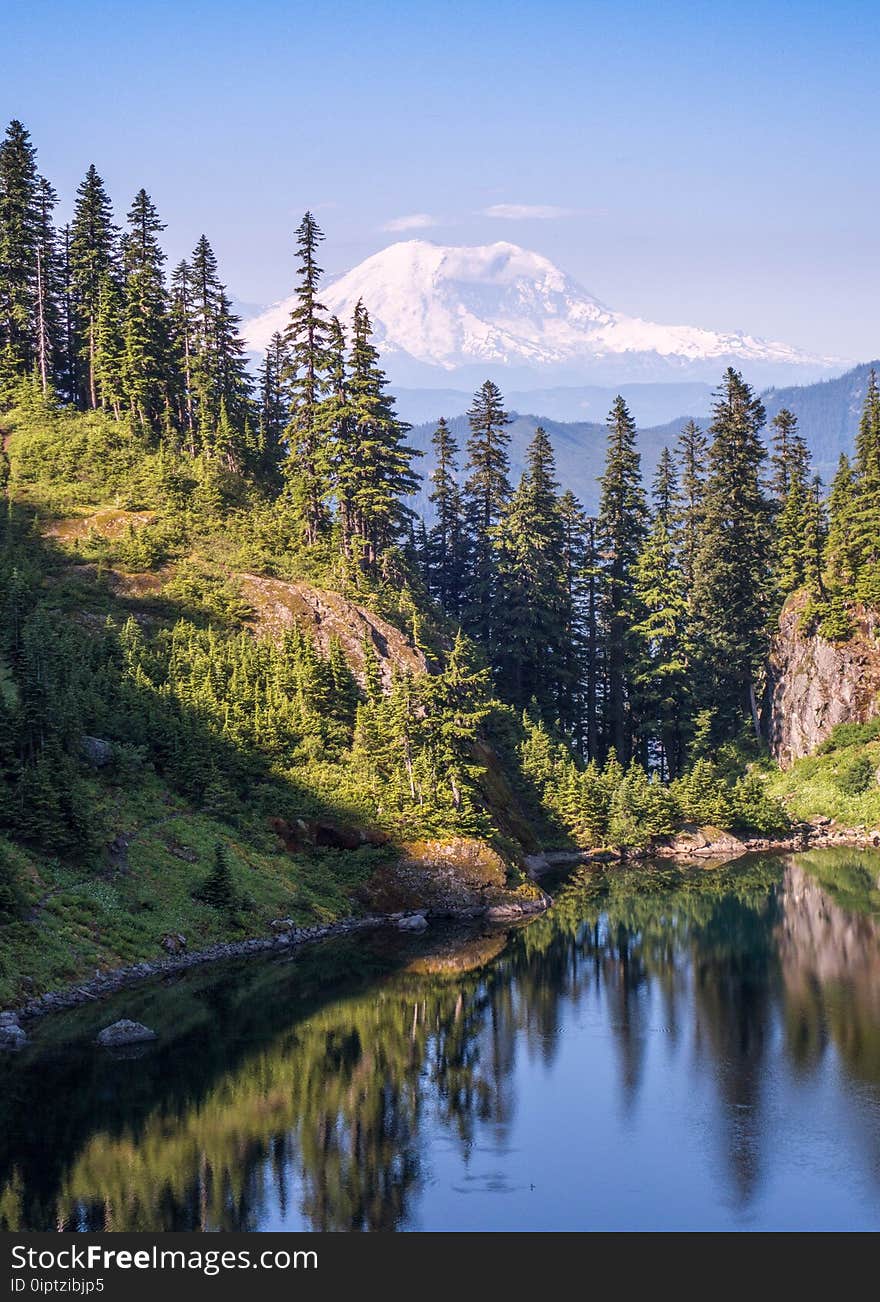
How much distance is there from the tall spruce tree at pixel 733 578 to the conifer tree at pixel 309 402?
33758mm

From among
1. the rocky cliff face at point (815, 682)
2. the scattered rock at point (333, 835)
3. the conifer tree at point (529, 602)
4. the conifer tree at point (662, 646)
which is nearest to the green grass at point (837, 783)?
the rocky cliff face at point (815, 682)

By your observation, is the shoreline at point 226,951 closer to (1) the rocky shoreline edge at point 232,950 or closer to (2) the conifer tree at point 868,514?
(1) the rocky shoreline edge at point 232,950

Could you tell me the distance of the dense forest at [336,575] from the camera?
66.5 metres

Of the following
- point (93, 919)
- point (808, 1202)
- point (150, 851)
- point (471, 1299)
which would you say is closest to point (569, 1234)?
point (471, 1299)

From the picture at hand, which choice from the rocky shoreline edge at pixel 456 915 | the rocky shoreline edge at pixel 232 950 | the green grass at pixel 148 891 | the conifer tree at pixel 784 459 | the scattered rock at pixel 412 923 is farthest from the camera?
the conifer tree at pixel 784 459

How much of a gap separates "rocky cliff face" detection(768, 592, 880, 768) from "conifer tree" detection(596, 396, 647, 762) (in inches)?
443

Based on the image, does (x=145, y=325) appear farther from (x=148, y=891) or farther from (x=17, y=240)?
(x=148, y=891)

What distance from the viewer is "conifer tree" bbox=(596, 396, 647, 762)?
4053 inches

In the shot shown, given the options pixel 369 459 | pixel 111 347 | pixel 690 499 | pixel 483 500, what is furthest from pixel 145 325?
pixel 690 499

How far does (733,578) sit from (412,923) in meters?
51.2

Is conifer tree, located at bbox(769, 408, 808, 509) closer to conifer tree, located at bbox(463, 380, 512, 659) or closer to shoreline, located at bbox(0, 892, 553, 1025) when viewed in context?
conifer tree, located at bbox(463, 380, 512, 659)

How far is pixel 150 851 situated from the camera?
5759 centimetres

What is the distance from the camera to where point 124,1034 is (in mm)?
45344

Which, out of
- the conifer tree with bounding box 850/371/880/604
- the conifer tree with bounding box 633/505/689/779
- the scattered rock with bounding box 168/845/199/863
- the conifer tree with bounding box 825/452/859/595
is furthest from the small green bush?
the scattered rock with bounding box 168/845/199/863
